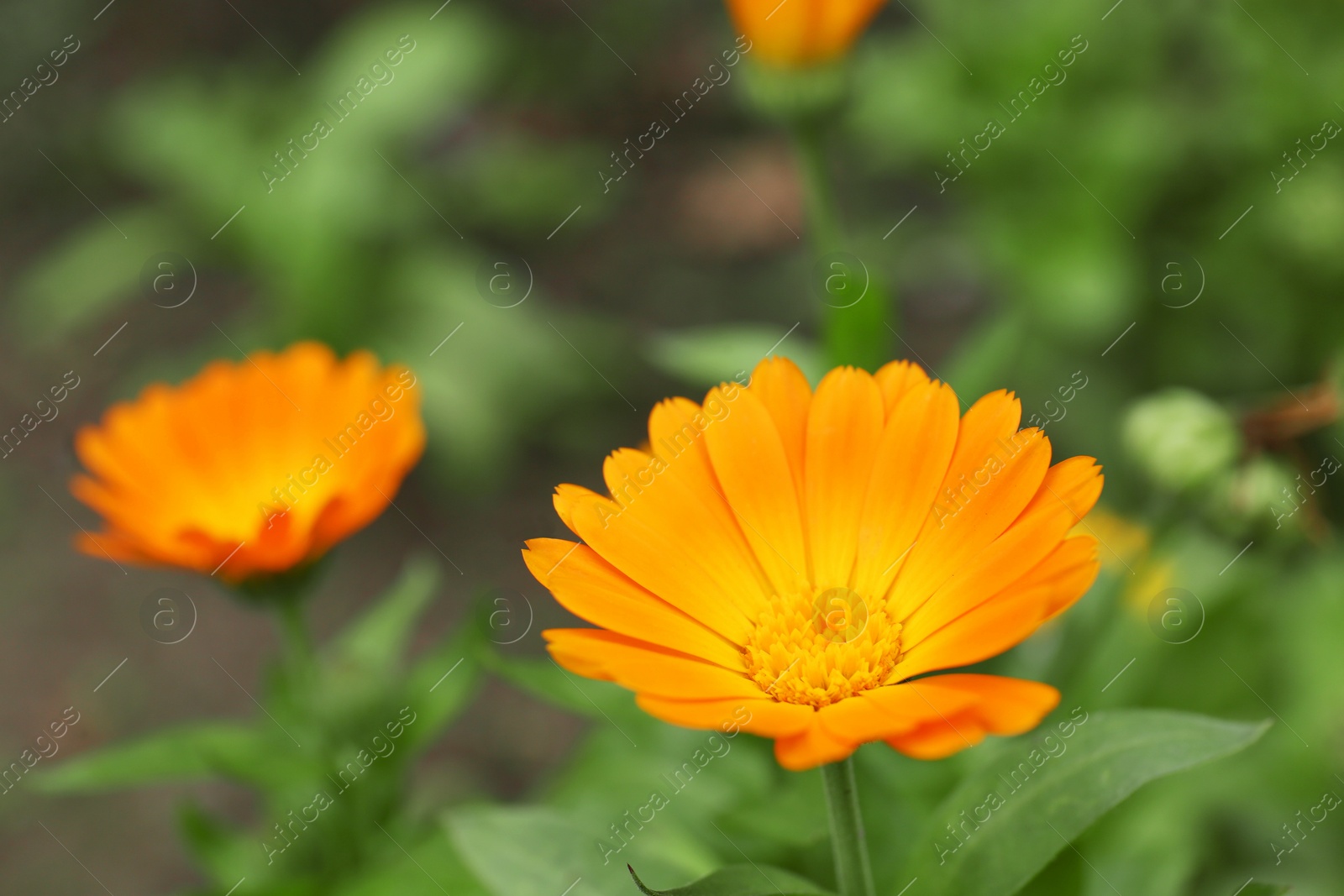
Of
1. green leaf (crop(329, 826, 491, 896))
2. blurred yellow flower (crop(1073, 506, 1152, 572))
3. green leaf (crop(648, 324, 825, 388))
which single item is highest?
green leaf (crop(648, 324, 825, 388))

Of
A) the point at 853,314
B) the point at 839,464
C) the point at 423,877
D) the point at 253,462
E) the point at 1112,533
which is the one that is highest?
the point at 853,314

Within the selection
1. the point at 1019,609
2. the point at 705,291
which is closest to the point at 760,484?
the point at 1019,609

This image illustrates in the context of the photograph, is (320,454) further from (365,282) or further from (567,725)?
(365,282)

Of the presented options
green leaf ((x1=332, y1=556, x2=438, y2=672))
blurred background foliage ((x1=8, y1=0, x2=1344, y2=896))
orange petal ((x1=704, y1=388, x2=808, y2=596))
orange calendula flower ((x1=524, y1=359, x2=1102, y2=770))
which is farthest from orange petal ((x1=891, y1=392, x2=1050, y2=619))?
green leaf ((x1=332, y1=556, x2=438, y2=672))

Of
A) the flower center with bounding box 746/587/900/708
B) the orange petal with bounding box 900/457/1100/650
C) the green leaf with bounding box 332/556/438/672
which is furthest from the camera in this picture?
the green leaf with bounding box 332/556/438/672

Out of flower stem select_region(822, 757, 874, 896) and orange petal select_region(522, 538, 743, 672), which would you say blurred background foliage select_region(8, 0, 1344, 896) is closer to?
flower stem select_region(822, 757, 874, 896)

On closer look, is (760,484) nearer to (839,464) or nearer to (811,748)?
(839,464)
